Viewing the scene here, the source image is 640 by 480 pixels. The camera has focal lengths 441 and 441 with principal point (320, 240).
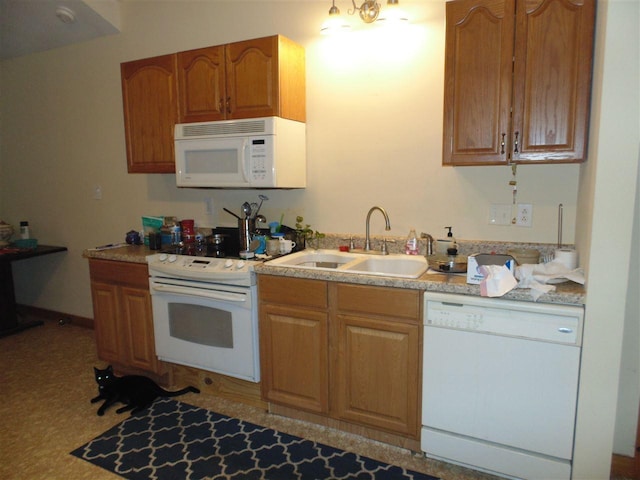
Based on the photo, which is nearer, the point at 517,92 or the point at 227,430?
the point at 517,92

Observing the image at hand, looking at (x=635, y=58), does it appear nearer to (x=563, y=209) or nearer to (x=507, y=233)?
(x=563, y=209)

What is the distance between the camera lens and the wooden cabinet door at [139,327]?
276 centimetres

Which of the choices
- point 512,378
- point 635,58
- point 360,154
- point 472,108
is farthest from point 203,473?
point 635,58

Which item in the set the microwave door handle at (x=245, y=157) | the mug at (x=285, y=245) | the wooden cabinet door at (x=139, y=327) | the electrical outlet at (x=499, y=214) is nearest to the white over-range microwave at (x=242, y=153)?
the microwave door handle at (x=245, y=157)

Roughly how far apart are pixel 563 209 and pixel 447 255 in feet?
2.09

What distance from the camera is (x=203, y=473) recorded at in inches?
79.4

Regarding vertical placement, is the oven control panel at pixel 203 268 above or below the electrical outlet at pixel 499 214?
below

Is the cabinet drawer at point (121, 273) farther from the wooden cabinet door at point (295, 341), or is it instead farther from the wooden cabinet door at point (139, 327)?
the wooden cabinet door at point (295, 341)

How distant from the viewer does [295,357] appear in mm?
2299

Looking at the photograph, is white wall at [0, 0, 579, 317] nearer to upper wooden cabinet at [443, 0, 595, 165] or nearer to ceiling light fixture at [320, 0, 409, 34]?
ceiling light fixture at [320, 0, 409, 34]

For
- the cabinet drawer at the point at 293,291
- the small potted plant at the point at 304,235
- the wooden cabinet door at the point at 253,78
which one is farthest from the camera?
the small potted plant at the point at 304,235

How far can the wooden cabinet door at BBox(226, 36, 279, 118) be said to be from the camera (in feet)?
8.27

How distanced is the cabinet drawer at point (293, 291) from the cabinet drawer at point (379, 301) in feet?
0.32

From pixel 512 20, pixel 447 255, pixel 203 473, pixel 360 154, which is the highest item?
pixel 512 20
